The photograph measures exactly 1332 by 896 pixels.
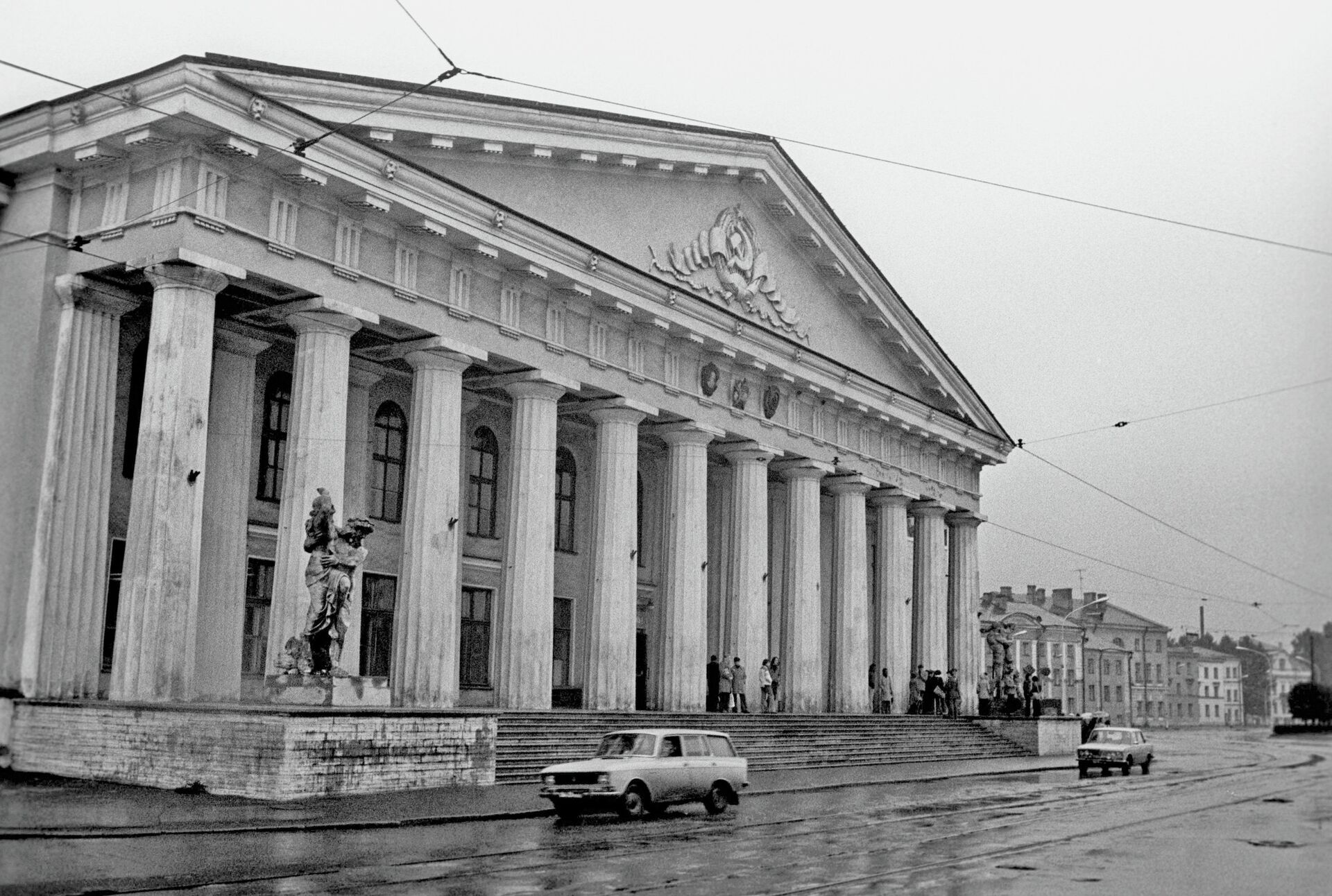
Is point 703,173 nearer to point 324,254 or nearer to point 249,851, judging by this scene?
point 324,254

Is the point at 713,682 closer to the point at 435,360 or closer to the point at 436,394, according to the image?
the point at 436,394

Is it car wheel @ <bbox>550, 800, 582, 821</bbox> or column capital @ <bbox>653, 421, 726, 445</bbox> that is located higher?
column capital @ <bbox>653, 421, 726, 445</bbox>

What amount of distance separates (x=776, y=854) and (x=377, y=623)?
1750cm

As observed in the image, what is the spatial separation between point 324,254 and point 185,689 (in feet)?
25.3

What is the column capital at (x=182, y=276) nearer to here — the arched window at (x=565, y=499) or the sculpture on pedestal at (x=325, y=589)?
the sculpture on pedestal at (x=325, y=589)

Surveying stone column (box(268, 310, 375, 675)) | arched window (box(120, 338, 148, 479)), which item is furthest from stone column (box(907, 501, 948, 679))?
arched window (box(120, 338, 148, 479))

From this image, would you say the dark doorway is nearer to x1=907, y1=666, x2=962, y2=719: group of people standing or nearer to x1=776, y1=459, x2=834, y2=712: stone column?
x1=776, y1=459, x2=834, y2=712: stone column

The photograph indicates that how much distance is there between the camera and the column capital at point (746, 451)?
3491cm

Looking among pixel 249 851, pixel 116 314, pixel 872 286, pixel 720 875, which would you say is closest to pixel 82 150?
pixel 116 314

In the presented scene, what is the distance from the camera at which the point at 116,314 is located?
23156 millimetres

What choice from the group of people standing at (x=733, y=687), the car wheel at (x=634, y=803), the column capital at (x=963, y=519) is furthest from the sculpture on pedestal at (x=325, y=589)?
the column capital at (x=963, y=519)

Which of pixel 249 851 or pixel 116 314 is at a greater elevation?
pixel 116 314

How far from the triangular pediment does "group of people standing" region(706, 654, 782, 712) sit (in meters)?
8.19

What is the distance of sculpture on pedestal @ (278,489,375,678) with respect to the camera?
2073cm
